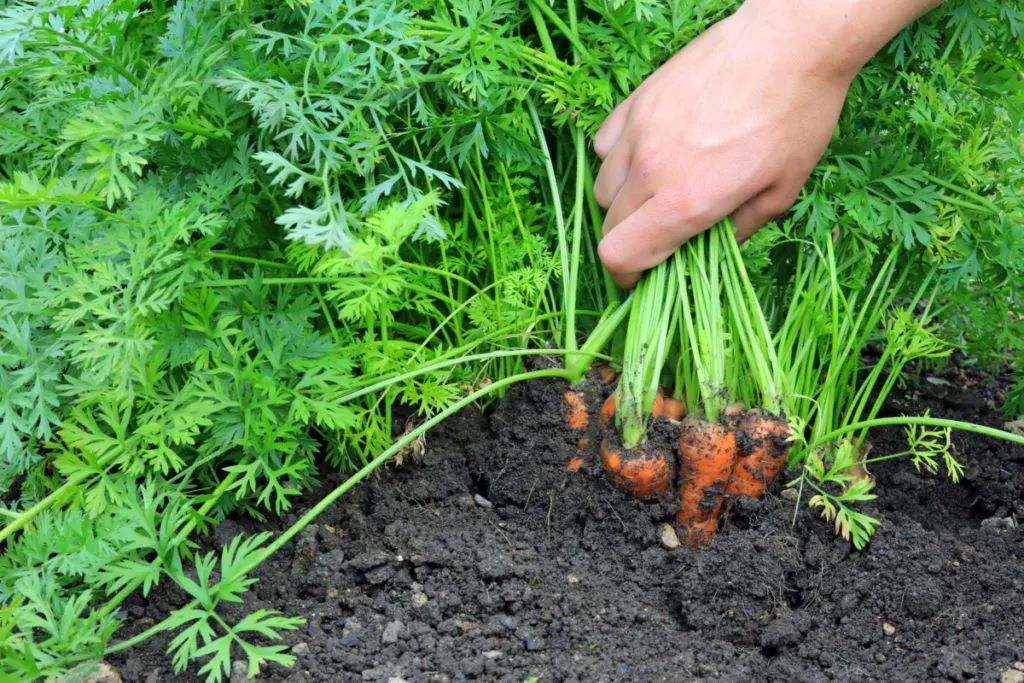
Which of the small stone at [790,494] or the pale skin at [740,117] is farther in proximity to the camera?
the small stone at [790,494]

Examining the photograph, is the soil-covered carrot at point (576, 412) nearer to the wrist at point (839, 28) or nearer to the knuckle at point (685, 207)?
the knuckle at point (685, 207)

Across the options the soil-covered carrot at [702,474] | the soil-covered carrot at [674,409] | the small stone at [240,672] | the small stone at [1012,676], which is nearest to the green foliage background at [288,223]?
the small stone at [240,672]

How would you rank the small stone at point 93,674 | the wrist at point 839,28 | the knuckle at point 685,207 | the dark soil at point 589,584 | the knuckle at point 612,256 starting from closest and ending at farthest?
the small stone at point 93,674, the dark soil at point 589,584, the wrist at point 839,28, the knuckle at point 685,207, the knuckle at point 612,256

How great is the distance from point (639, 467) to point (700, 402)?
0.66 ft

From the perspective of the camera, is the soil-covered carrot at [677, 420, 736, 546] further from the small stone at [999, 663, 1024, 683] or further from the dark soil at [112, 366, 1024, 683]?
the small stone at [999, 663, 1024, 683]

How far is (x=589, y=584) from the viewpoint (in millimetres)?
2143

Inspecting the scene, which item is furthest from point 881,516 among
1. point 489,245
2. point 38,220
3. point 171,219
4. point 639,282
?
point 38,220

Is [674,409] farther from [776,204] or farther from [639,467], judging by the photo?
[776,204]

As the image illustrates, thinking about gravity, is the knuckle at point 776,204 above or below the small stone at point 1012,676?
above

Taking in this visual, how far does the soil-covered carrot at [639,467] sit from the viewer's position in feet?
7.25

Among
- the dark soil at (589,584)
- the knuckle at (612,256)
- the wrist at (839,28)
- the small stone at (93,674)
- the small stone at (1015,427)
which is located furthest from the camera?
the small stone at (1015,427)

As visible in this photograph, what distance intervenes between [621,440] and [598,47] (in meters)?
0.86

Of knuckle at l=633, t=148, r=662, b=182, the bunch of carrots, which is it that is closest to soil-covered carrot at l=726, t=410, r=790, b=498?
the bunch of carrots

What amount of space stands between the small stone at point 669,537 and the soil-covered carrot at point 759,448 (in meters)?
0.17
